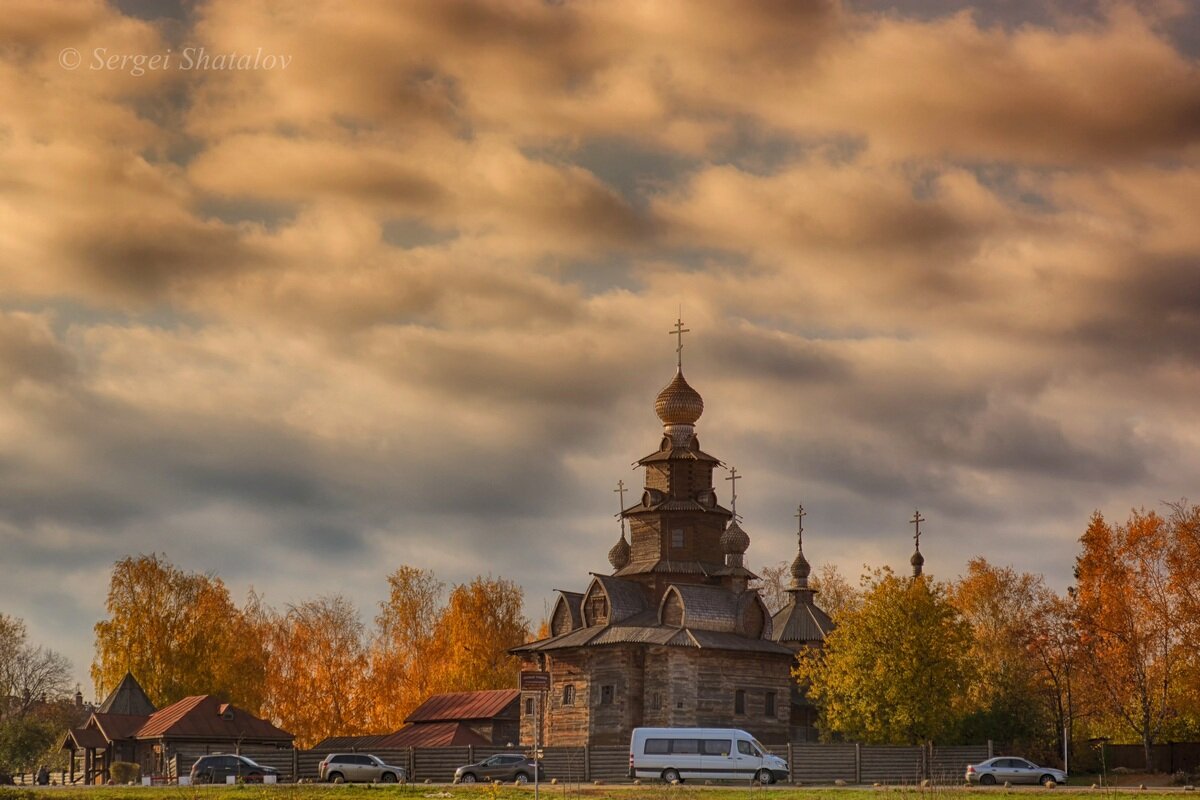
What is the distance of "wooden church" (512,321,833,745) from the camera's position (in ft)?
236

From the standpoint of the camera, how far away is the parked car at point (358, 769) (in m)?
61.0

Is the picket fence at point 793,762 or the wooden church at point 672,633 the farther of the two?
the wooden church at point 672,633

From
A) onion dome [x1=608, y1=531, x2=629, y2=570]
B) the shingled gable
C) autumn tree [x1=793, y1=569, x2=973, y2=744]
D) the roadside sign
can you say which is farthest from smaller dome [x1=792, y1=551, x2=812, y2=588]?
the roadside sign

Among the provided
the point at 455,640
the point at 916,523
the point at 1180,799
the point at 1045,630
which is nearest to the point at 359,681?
the point at 455,640

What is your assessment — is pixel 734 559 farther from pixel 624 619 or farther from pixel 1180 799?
pixel 1180 799

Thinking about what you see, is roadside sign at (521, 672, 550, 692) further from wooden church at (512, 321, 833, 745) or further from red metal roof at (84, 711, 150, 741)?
red metal roof at (84, 711, 150, 741)

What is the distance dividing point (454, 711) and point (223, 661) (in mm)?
22253

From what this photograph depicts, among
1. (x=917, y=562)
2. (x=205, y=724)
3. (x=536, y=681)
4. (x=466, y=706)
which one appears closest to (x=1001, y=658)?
(x=917, y=562)

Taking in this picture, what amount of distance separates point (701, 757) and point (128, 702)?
3943 cm

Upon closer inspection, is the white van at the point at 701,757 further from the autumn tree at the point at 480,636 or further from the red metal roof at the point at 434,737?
the autumn tree at the point at 480,636

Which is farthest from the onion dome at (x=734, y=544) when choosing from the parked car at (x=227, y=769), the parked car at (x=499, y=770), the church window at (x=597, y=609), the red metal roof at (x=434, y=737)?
the parked car at (x=227, y=769)

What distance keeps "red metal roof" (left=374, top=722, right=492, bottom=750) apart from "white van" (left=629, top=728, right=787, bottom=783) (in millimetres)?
21945

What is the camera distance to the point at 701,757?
181ft

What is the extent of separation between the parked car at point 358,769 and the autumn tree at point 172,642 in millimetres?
34814
